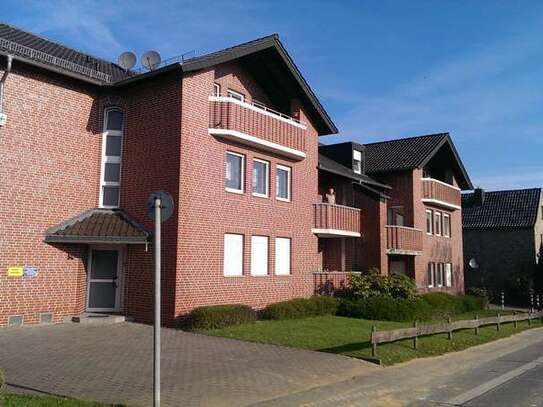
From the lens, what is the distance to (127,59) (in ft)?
67.8

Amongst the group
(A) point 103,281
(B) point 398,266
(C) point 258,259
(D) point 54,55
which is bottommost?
(A) point 103,281

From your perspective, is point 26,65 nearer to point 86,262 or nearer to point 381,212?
point 86,262

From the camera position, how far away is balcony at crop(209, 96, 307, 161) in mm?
17688

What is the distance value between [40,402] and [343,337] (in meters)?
9.35

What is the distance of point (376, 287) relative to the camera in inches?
903

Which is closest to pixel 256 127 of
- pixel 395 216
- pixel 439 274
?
pixel 395 216

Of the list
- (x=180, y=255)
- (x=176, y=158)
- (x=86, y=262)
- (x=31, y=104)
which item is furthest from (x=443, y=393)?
(x=31, y=104)

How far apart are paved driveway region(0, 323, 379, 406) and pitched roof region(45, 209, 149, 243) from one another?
8.49 ft

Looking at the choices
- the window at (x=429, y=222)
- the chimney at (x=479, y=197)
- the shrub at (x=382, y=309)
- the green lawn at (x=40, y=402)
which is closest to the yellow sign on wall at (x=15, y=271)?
the green lawn at (x=40, y=402)

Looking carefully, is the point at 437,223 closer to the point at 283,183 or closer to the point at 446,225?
the point at 446,225

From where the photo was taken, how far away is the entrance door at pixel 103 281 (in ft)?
56.1

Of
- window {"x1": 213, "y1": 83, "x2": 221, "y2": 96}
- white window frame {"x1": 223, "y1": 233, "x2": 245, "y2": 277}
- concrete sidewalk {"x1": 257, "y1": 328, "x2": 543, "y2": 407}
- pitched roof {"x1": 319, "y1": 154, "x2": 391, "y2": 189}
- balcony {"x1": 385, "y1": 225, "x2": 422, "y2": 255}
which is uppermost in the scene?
window {"x1": 213, "y1": 83, "x2": 221, "y2": 96}

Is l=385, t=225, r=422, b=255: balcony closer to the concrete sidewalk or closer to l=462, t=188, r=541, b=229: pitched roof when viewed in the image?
the concrete sidewalk

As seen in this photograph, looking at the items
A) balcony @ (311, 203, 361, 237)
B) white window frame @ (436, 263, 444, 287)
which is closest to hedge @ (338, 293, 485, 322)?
balcony @ (311, 203, 361, 237)
